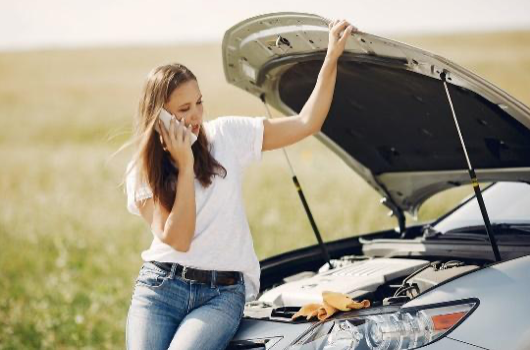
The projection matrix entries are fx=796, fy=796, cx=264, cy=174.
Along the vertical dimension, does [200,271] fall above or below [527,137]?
below

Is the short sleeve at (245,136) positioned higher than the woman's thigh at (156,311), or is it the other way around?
the short sleeve at (245,136)

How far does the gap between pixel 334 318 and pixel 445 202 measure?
7684 millimetres

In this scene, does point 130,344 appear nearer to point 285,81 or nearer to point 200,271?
point 200,271

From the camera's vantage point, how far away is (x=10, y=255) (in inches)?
374

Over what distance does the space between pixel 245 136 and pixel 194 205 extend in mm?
464

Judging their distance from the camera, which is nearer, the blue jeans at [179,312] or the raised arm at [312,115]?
the blue jeans at [179,312]

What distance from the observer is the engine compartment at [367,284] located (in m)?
3.58

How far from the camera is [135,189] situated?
12.0 feet

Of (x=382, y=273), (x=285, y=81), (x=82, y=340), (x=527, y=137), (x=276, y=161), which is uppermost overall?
(x=276, y=161)

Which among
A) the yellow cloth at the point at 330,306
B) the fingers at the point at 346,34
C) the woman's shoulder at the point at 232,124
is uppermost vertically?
the fingers at the point at 346,34

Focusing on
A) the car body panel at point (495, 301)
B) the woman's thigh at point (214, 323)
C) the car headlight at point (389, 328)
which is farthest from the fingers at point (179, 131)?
the car body panel at point (495, 301)

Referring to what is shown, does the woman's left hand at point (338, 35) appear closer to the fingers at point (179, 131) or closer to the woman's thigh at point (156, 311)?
the fingers at point (179, 131)

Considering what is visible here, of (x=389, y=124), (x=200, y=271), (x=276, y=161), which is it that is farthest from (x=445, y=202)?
(x=200, y=271)

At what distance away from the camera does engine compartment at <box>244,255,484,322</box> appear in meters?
3.58
